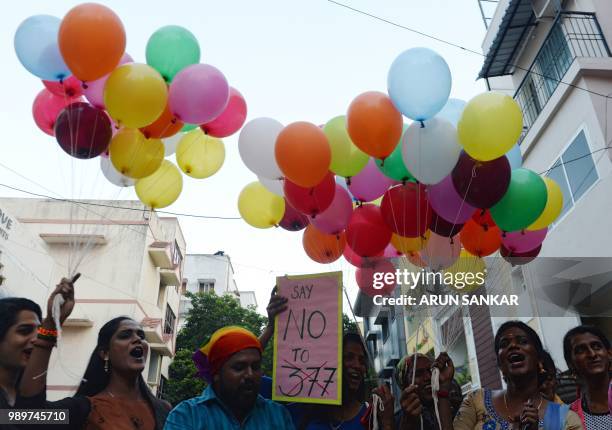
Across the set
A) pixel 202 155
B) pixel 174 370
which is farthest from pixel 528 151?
pixel 174 370

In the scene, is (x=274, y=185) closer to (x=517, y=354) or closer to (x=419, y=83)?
(x=419, y=83)

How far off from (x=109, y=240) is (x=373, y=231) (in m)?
15.9

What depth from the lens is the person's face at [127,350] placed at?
2709mm

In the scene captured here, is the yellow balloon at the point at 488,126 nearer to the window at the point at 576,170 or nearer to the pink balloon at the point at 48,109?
the pink balloon at the point at 48,109

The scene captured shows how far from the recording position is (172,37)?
341 cm

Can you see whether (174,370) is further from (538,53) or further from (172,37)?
(172,37)

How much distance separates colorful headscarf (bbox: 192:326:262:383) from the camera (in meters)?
2.54

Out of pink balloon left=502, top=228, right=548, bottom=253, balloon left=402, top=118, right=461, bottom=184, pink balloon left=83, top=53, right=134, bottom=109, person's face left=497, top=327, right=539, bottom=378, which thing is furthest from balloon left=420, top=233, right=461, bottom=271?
pink balloon left=83, top=53, right=134, bottom=109

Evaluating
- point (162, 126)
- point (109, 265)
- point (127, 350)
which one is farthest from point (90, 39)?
point (109, 265)

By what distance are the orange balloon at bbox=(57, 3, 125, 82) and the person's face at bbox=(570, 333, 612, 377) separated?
3342 millimetres

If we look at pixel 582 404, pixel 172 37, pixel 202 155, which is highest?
pixel 172 37

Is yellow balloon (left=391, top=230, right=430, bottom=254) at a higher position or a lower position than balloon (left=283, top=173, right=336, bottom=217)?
lower

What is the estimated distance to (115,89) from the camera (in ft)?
10.2

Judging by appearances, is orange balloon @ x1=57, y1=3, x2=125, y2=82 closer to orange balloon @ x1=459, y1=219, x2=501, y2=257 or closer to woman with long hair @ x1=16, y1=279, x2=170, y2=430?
woman with long hair @ x1=16, y1=279, x2=170, y2=430
